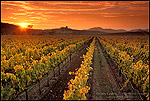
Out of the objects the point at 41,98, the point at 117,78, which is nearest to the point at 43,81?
the point at 41,98

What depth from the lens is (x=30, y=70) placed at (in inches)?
310

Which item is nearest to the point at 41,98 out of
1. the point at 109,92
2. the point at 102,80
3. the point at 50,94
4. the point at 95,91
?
the point at 50,94

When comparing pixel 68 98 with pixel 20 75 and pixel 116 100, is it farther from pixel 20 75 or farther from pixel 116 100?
pixel 20 75

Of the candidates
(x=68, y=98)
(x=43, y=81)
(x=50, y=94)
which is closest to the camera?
(x=68, y=98)

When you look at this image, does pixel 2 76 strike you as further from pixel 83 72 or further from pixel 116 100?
pixel 116 100

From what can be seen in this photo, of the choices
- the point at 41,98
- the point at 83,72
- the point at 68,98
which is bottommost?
the point at 41,98

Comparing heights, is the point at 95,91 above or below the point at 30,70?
below

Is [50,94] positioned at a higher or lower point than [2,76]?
lower

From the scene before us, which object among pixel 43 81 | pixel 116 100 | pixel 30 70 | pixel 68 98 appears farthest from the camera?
pixel 43 81

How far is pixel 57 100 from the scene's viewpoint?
673cm

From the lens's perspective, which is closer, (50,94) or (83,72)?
(83,72)

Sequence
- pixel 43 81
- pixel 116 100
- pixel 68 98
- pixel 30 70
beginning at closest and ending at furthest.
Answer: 1. pixel 68 98
2. pixel 116 100
3. pixel 30 70
4. pixel 43 81

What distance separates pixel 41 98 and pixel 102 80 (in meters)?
4.40

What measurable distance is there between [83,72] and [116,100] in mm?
2161
